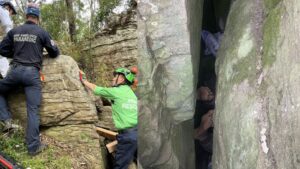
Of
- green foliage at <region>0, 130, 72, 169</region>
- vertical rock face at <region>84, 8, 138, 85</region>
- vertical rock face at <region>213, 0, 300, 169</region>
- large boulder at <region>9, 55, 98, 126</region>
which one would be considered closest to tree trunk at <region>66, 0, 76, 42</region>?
vertical rock face at <region>84, 8, 138, 85</region>

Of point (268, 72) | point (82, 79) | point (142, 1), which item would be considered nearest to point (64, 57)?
point (82, 79)

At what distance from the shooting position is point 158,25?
1947 millimetres

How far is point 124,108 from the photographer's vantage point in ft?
14.0

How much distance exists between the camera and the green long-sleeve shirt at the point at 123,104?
14.1 feet

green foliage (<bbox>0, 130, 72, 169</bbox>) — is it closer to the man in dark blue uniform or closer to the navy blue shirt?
the man in dark blue uniform

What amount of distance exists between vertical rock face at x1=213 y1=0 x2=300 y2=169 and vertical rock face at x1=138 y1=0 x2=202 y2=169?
5.9 inches

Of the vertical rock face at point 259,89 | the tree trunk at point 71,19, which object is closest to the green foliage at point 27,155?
the vertical rock face at point 259,89

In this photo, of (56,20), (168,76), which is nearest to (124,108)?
(168,76)

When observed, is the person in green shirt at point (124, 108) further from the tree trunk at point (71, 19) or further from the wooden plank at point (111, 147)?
the tree trunk at point (71, 19)

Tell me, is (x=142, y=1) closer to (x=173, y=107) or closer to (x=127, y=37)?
(x=173, y=107)

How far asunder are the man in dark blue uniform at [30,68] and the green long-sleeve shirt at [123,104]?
72 centimetres

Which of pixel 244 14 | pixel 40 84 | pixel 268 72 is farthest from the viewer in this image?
pixel 40 84

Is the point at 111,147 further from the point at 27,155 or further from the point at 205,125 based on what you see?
the point at 205,125

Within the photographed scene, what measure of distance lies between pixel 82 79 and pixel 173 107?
3354mm
